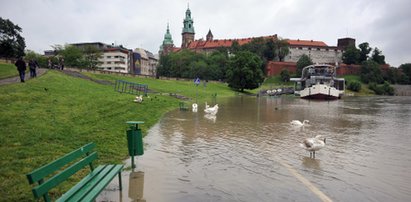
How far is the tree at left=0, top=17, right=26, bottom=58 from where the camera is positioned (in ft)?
216

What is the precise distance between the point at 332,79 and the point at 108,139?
2579 inches

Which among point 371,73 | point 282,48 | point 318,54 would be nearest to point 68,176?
point 282,48

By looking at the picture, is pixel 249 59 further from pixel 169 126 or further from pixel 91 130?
pixel 91 130

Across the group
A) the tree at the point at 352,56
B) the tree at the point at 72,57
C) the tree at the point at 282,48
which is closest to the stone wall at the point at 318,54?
the tree at the point at 352,56

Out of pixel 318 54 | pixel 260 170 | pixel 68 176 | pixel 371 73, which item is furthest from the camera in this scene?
pixel 318 54

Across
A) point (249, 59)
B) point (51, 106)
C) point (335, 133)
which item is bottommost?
point (335, 133)

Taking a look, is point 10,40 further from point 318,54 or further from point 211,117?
point 318,54

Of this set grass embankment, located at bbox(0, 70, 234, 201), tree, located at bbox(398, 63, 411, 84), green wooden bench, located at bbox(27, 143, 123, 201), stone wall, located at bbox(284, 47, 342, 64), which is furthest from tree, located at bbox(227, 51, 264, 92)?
tree, located at bbox(398, 63, 411, 84)

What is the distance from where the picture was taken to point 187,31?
180250 mm

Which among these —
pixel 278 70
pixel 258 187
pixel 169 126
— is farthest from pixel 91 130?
pixel 278 70

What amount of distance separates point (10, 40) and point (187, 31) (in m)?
117

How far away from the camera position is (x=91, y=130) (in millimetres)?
11727

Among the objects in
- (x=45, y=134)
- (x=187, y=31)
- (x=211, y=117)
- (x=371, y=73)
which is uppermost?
(x=187, y=31)

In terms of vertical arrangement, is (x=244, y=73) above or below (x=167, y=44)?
below
